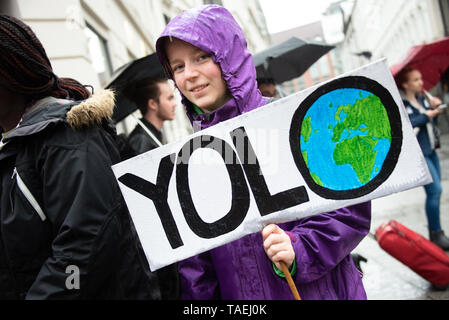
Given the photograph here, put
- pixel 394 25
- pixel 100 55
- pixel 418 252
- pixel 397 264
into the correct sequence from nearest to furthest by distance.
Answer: pixel 418 252, pixel 397 264, pixel 100 55, pixel 394 25

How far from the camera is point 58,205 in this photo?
1.36 m

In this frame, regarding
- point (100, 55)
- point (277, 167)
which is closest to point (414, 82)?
point (277, 167)

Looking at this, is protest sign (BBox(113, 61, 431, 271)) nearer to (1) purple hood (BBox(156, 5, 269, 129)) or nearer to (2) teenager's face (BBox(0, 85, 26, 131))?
(1) purple hood (BBox(156, 5, 269, 129))

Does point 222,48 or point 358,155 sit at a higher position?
point 222,48

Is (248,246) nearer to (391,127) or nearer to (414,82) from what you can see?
(391,127)

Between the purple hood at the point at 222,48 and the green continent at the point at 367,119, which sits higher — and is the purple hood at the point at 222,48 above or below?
above

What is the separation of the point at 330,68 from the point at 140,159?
290 ft

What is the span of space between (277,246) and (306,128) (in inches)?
15.0

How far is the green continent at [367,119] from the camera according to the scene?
121 cm

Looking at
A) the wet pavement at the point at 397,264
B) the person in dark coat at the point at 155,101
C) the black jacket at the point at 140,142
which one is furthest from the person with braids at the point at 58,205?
the wet pavement at the point at 397,264

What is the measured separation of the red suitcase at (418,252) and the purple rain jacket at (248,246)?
1.87 metres

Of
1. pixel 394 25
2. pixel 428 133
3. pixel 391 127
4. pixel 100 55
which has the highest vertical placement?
pixel 100 55

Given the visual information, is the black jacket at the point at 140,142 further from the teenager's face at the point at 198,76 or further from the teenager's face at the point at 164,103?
the teenager's face at the point at 198,76

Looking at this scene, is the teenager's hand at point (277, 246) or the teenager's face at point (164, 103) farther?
the teenager's face at point (164, 103)
